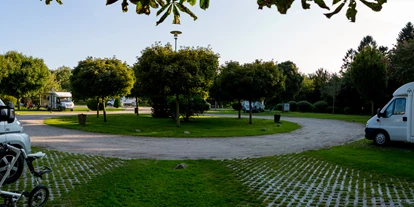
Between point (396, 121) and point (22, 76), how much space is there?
42110 millimetres

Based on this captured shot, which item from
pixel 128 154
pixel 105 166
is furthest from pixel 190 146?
pixel 105 166

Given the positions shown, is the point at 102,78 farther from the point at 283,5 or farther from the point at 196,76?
the point at 283,5

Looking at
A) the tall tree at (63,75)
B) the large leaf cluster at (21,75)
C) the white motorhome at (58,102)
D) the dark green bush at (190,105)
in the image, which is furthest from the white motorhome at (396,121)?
the tall tree at (63,75)

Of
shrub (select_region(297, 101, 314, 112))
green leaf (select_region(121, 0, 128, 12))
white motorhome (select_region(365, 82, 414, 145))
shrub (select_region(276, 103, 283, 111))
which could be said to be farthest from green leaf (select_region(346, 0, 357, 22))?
shrub (select_region(276, 103, 283, 111))

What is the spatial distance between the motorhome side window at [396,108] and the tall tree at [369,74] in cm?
1882

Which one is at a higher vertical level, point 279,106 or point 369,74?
point 369,74

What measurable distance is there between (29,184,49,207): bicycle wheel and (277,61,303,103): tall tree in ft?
159

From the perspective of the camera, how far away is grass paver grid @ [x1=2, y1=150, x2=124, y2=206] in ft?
21.5

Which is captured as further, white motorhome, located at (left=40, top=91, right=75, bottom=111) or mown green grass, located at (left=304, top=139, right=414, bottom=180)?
white motorhome, located at (left=40, top=91, right=75, bottom=111)

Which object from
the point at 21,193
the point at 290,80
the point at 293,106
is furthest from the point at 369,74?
the point at 21,193

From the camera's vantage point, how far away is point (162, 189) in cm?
654

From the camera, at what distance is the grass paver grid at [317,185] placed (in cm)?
606

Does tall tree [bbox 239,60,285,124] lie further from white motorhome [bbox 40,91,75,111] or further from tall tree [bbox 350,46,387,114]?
white motorhome [bbox 40,91,75,111]

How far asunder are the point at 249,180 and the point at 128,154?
5.09 meters
